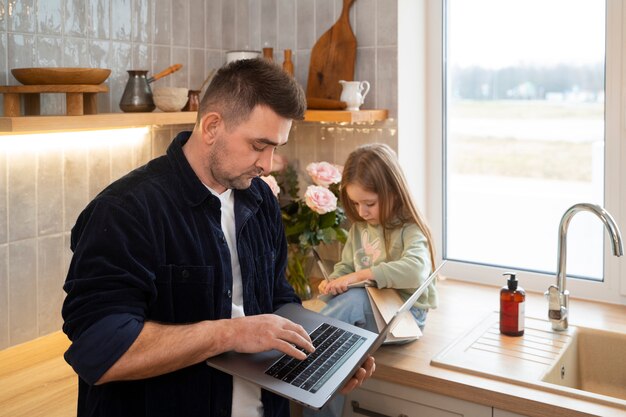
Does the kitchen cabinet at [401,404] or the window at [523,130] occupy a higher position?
the window at [523,130]

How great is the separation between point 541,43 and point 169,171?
1515mm

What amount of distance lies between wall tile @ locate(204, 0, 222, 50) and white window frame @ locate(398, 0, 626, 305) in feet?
2.20

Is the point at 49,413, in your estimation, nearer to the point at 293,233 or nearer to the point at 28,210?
the point at 28,210

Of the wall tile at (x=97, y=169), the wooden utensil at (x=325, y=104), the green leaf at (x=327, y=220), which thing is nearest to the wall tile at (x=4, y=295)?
the wall tile at (x=97, y=169)

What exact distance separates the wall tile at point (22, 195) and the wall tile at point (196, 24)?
2.51 ft

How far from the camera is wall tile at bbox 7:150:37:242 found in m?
2.08

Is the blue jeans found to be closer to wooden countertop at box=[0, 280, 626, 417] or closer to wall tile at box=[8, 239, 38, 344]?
wooden countertop at box=[0, 280, 626, 417]

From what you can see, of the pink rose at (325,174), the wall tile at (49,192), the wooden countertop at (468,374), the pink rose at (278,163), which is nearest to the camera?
the wooden countertop at (468,374)

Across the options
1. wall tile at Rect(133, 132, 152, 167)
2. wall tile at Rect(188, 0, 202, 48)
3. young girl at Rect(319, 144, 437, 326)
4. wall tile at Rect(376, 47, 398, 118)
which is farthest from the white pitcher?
wall tile at Rect(133, 132, 152, 167)

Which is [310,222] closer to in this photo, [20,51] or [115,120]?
[115,120]

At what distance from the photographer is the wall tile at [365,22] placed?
8.28 feet

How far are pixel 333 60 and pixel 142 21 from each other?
65 cm

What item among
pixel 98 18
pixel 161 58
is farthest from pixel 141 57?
pixel 98 18

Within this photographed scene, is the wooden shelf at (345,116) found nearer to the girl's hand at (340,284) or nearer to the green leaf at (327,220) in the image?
the green leaf at (327,220)
